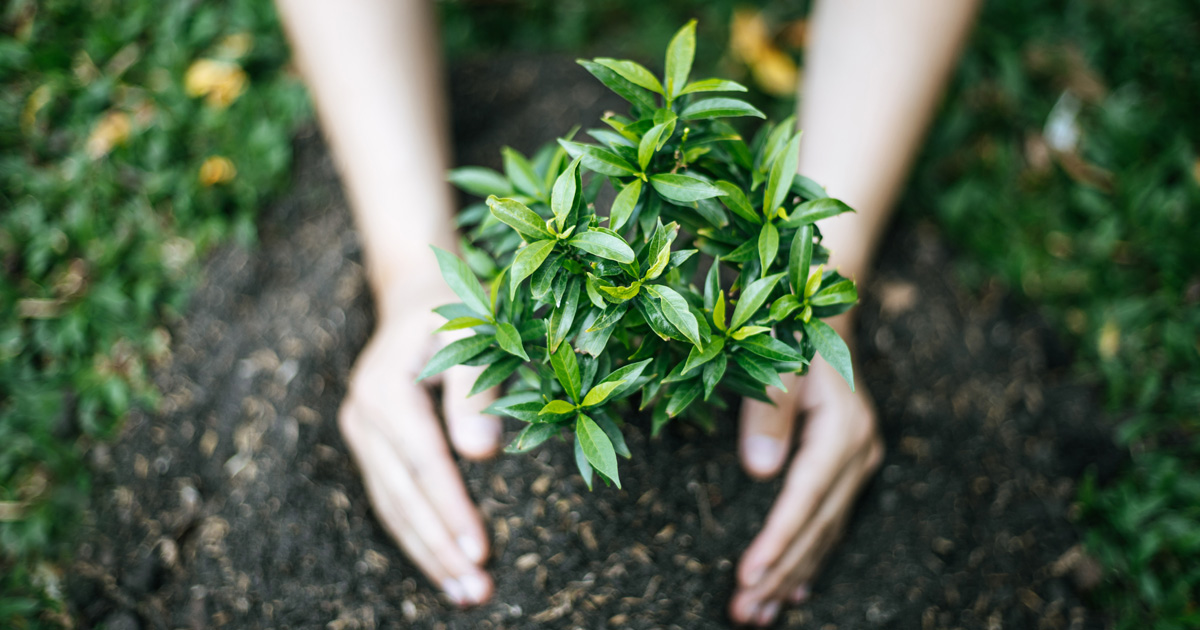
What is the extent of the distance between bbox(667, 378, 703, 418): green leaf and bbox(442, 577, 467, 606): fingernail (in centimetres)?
87

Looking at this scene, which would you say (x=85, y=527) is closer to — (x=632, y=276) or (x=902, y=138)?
(x=632, y=276)

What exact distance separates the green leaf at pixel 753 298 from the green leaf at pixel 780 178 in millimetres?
146

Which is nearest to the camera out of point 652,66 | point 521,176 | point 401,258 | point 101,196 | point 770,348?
point 770,348

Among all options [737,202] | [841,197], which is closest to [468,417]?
[737,202]

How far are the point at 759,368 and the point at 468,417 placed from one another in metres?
0.81

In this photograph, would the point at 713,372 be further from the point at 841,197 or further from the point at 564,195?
the point at 841,197

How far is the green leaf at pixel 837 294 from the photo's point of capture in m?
1.42

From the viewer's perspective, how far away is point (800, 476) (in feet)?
6.49

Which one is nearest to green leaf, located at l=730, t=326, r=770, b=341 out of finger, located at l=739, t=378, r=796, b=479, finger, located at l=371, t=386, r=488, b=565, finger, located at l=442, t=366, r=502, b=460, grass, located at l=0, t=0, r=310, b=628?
finger, located at l=739, t=378, r=796, b=479

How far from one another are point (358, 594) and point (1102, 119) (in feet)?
10.5

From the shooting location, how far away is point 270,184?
2.86 m

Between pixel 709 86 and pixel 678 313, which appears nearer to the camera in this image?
pixel 678 313

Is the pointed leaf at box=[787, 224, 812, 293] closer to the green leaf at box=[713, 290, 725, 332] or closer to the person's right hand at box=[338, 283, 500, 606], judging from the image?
the green leaf at box=[713, 290, 725, 332]

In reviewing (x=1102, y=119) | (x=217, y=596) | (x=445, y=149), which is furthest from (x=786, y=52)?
(x=217, y=596)
